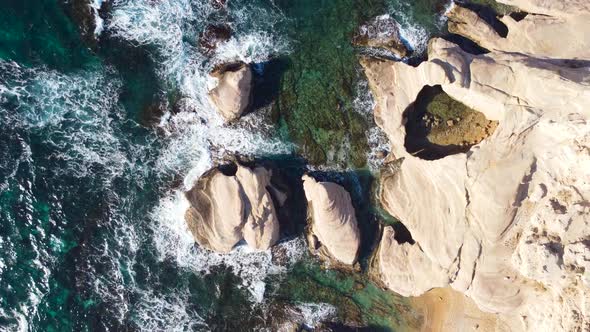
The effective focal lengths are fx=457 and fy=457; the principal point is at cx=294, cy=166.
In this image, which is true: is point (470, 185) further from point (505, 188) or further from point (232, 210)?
point (232, 210)

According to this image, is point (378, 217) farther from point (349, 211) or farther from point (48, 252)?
point (48, 252)

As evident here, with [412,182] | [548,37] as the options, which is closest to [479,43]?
[548,37]

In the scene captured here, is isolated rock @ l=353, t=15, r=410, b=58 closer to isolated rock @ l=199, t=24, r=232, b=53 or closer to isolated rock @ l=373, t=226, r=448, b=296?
isolated rock @ l=199, t=24, r=232, b=53

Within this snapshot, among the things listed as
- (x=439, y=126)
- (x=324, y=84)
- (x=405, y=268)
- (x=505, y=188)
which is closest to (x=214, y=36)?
(x=324, y=84)

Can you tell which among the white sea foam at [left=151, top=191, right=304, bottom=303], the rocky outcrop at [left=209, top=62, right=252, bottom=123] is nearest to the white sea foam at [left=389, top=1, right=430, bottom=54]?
the rocky outcrop at [left=209, top=62, right=252, bottom=123]

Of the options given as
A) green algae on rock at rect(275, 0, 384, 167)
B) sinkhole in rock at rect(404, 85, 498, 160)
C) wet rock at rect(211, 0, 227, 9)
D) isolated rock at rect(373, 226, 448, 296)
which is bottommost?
isolated rock at rect(373, 226, 448, 296)

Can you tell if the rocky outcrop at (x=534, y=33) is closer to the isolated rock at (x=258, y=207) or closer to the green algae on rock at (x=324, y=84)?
the green algae on rock at (x=324, y=84)
